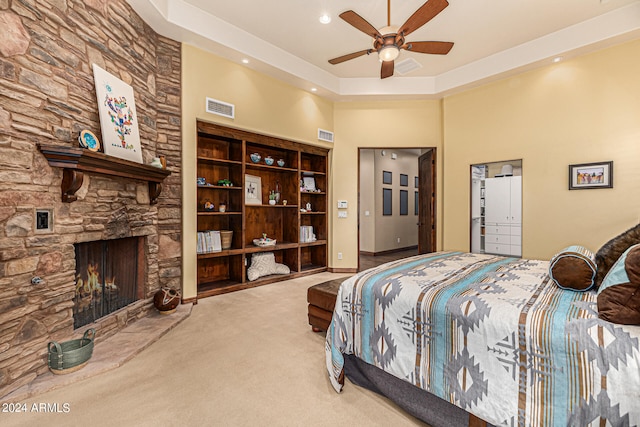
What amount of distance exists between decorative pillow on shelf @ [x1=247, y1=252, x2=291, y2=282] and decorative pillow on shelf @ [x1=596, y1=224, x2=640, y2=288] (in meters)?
3.80

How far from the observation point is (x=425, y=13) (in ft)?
7.82

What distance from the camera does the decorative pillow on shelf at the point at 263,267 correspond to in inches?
173

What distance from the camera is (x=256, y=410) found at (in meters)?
1.69

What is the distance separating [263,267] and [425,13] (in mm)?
3736

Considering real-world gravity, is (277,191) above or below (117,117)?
below

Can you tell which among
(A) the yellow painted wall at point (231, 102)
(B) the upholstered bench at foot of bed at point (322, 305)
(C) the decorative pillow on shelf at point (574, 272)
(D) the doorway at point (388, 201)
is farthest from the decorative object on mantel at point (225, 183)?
(C) the decorative pillow on shelf at point (574, 272)

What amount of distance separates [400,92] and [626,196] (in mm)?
3363

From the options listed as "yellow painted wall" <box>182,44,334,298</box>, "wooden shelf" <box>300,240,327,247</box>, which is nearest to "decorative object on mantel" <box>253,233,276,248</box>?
"wooden shelf" <box>300,240,327,247</box>

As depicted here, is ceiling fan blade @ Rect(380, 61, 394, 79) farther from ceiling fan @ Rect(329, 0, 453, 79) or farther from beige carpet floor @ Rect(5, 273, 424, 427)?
beige carpet floor @ Rect(5, 273, 424, 427)

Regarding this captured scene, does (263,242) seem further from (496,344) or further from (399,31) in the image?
(496,344)

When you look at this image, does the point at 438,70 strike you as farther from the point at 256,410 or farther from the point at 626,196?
the point at 256,410

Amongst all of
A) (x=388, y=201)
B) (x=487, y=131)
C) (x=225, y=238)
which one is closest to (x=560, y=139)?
(x=487, y=131)

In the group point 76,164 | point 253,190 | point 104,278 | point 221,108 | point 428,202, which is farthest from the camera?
point 428,202

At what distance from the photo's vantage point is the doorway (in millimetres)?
7359
